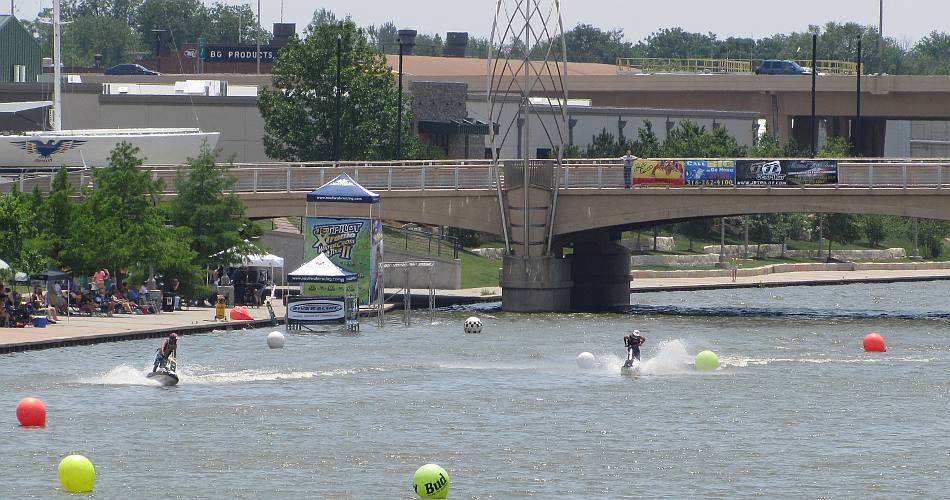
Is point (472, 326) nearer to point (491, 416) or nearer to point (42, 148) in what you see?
point (491, 416)

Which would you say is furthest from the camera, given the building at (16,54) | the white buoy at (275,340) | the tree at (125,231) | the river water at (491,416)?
the building at (16,54)

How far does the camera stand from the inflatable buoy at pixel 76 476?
3775 centimetres

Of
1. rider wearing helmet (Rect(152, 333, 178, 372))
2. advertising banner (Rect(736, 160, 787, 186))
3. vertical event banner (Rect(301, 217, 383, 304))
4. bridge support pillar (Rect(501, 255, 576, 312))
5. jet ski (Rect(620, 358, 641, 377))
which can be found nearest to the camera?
rider wearing helmet (Rect(152, 333, 178, 372))

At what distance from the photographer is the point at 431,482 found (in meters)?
36.9

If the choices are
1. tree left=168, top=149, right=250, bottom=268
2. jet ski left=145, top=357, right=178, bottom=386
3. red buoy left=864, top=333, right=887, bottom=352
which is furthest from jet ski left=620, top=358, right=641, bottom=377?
tree left=168, top=149, right=250, bottom=268

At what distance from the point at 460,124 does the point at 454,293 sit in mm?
30478

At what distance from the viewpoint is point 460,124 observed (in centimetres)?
11862

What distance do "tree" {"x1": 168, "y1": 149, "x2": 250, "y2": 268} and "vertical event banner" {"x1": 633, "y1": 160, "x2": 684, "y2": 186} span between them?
653 inches

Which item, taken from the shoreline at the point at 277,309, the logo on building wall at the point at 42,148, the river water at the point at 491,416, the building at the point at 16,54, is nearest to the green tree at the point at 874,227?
the shoreline at the point at 277,309

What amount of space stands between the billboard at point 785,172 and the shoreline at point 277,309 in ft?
47.2

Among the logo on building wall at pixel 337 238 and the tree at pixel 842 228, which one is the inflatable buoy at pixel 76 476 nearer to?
the logo on building wall at pixel 337 238

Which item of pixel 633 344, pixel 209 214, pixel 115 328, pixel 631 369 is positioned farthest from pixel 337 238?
pixel 633 344

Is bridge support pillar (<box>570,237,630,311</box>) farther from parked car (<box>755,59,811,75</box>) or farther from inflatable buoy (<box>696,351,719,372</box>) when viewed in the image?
parked car (<box>755,59,811,75</box>)

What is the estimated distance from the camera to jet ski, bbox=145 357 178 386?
52719mm
